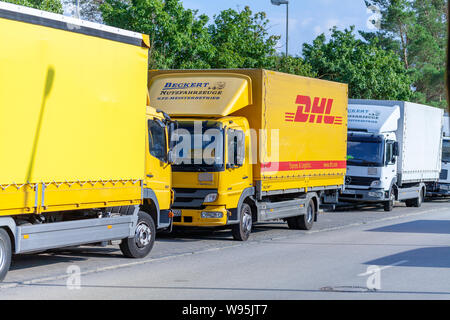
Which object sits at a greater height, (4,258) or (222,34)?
(222,34)

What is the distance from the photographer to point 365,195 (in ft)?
90.3

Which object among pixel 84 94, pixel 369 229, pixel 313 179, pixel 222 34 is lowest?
pixel 369 229

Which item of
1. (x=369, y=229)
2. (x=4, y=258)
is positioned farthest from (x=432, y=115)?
(x=4, y=258)

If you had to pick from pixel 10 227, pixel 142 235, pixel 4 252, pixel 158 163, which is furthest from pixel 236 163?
pixel 4 252

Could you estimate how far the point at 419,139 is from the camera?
102 feet

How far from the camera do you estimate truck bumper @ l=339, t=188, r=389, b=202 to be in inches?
1080

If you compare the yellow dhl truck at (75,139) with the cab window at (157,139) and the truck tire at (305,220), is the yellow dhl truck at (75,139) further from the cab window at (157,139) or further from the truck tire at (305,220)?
the truck tire at (305,220)

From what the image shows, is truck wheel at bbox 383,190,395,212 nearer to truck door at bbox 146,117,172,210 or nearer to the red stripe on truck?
the red stripe on truck

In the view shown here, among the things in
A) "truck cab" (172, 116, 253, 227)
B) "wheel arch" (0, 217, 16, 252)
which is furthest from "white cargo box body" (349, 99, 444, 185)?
"wheel arch" (0, 217, 16, 252)

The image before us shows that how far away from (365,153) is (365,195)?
1.41 meters

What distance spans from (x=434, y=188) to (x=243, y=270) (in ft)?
81.1

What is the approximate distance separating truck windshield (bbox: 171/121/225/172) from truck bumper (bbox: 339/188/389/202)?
474 inches
